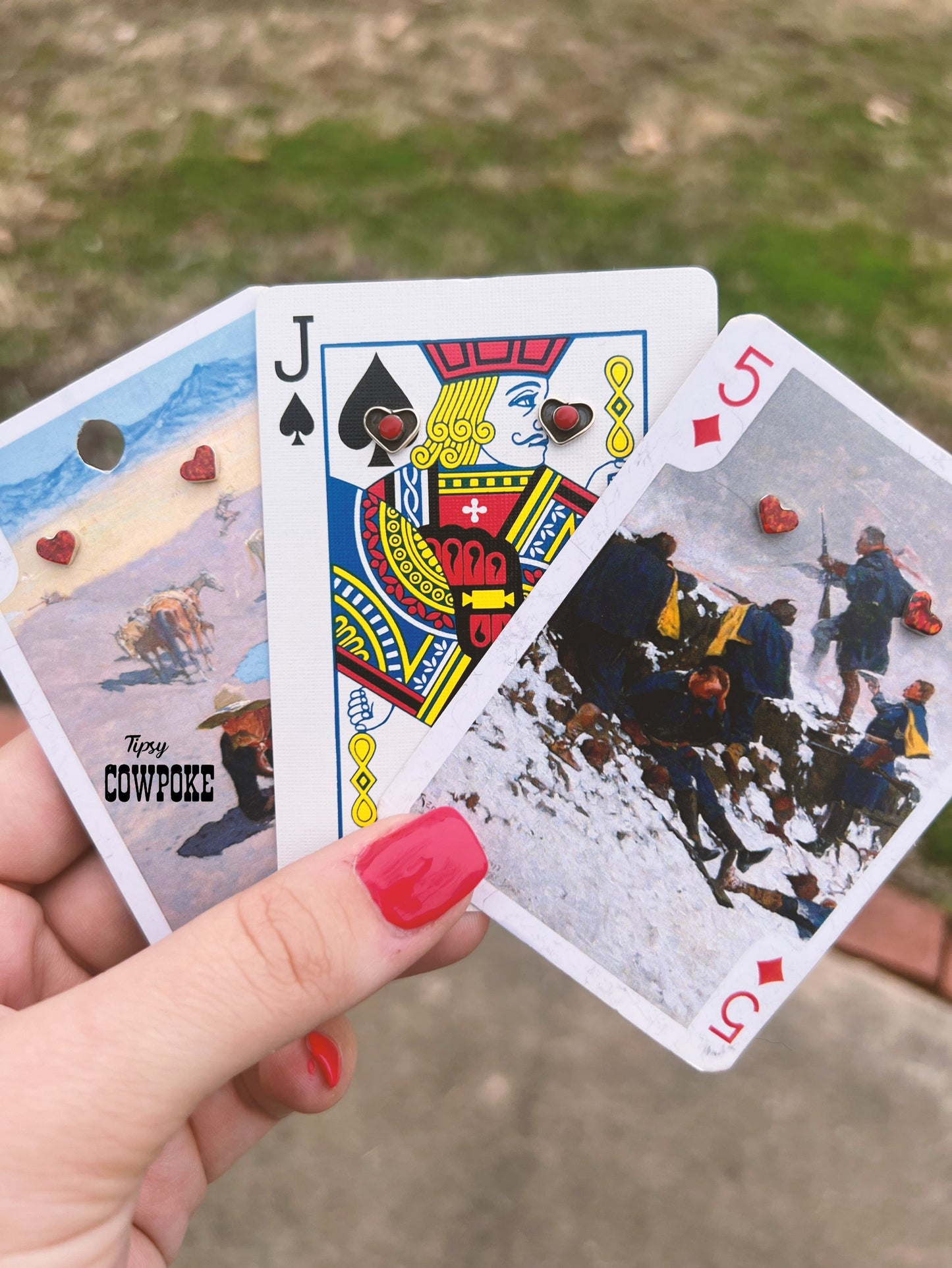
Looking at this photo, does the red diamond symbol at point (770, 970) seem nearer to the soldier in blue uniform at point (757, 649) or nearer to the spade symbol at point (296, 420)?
the soldier in blue uniform at point (757, 649)

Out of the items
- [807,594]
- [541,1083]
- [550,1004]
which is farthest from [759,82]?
[541,1083]

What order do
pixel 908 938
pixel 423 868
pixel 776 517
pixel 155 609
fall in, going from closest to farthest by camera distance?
pixel 423 868 → pixel 776 517 → pixel 155 609 → pixel 908 938

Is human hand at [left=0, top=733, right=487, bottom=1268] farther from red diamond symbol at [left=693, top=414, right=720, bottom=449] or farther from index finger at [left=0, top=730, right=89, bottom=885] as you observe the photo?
red diamond symbol at [left=693, top=414, right=720, bottom=449]

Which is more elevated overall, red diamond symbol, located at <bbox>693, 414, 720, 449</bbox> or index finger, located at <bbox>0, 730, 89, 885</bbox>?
red diamond symbol, located at <bbox>693, 414, 720, 449</bbox>

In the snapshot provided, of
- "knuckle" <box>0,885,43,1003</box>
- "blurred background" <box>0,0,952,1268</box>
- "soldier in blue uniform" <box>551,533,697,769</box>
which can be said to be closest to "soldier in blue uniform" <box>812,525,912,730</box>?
"soldier in blue uniform" <box>551,533,697,769</box>

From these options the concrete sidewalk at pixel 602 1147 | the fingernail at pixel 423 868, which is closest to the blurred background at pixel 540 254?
the concrete sidewalk at pixel 602 1147

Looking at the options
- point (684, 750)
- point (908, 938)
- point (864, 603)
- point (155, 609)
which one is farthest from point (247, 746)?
point (908, 938)

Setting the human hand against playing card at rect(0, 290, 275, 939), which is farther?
playing card at rect(0, 290, 275, 939)

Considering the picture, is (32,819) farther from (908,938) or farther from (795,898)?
(908,938)
